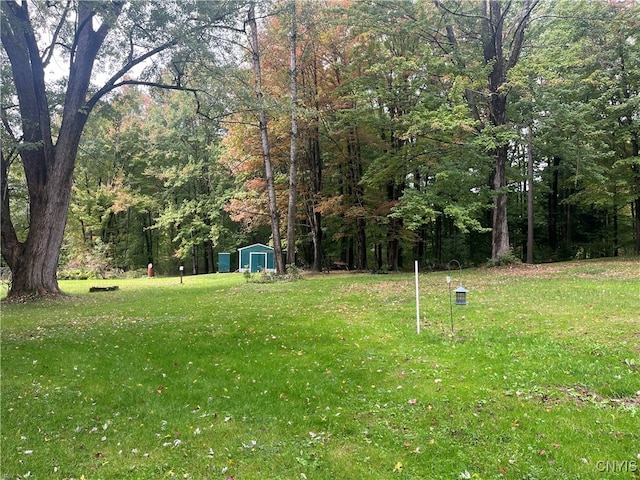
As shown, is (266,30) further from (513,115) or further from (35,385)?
(35,385)

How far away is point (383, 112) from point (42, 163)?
15994mm

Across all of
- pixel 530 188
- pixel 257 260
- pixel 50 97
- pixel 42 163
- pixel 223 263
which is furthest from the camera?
pixel 223 263

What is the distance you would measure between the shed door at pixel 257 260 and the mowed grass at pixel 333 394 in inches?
713

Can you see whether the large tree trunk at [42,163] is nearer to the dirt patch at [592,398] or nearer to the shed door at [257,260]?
the dirt patch at [592,398]

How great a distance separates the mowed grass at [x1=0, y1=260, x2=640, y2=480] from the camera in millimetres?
3428

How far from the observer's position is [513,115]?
17.7 meters

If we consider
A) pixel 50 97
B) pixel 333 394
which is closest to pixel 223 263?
pixel 50 97

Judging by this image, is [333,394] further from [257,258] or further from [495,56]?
[257,258]

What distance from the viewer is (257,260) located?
90.3 feet

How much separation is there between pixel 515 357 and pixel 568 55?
56.8 feet

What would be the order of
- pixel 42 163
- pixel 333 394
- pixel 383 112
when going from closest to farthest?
1. pixel 333 394
2. pixel 42 163
3. pixel 383 112

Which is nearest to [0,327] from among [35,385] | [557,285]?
[35,385]

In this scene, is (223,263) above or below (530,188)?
below

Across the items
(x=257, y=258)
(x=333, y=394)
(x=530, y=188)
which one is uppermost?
(x=530, y=188)
